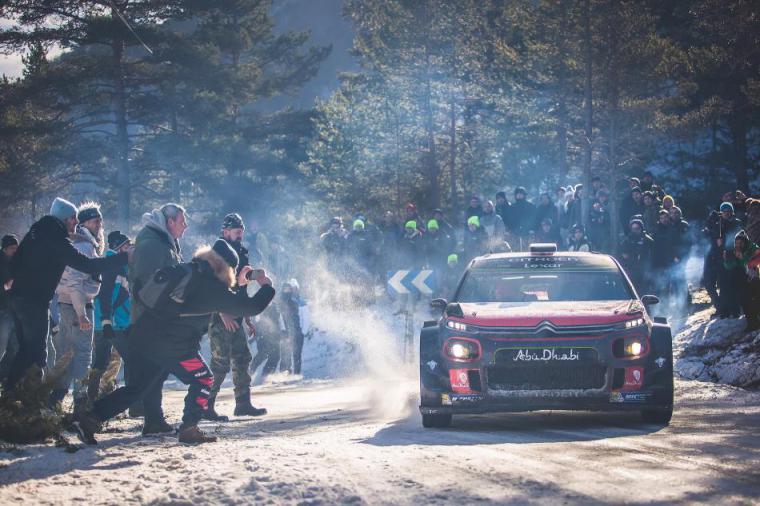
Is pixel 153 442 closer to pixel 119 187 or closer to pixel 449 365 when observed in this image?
pixel 449 365

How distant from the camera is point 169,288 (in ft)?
31.5

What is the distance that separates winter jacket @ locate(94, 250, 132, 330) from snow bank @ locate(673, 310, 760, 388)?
835 centimetres

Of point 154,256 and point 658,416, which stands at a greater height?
point 154,256

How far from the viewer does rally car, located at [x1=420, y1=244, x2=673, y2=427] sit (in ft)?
35.1

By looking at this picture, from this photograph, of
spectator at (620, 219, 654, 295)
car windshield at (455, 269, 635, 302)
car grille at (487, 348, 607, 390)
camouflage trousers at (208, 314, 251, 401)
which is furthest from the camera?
spectator at (620, 219, 654, 295)

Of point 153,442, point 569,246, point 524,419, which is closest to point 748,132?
point 569,246

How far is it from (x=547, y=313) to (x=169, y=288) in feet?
12.1

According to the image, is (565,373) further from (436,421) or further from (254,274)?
(254,274)

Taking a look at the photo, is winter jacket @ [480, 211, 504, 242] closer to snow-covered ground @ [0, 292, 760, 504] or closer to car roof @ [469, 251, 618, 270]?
snow-covered ground @ [0, 292, 760, 504]

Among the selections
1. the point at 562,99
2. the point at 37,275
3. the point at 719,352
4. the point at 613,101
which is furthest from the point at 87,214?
the point at 562,99

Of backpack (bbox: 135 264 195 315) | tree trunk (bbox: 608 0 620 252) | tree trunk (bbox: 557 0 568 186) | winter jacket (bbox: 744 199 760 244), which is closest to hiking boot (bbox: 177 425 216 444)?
backpack (bbox: 135 264 195 315)

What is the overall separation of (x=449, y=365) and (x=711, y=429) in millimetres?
2500

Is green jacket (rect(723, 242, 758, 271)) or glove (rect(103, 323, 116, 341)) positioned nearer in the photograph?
glove (rect(103, 323, 116, 341))

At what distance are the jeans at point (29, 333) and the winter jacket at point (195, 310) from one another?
1160 mm
